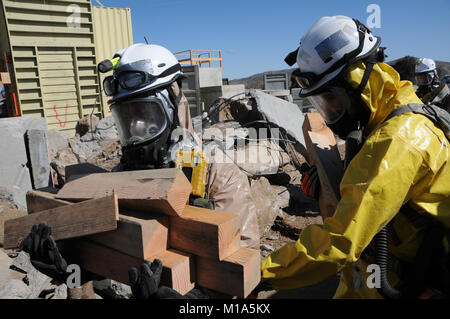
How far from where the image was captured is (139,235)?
1.34m

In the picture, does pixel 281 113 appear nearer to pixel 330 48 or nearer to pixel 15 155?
pixel 15 155

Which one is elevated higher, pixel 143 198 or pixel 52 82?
pixel 52 82

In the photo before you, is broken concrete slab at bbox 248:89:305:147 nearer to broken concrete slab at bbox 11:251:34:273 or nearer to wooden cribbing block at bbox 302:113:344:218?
wooden cribbing block at bbox 302:113:344:218

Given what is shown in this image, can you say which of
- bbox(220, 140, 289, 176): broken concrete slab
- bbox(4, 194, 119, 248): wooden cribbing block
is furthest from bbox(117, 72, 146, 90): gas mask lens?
bbox(220, 140, 289, 176): broken concrete slab

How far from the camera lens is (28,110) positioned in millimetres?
9594

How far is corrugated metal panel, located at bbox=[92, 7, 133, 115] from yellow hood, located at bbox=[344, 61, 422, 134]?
33.6 feet

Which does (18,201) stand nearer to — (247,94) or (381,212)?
(381,212)

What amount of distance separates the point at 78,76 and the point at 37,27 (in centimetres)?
168

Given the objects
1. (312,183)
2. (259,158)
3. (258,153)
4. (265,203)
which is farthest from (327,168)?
(258,153)

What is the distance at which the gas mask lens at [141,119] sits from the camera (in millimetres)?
2600

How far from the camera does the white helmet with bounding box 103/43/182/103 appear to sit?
253cm

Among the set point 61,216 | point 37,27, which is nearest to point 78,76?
point 37,27

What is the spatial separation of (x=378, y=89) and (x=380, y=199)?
661mm

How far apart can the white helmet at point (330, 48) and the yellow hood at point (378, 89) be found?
6 centimetres
